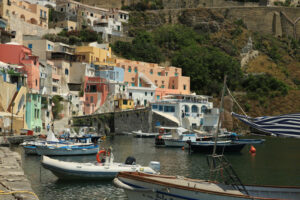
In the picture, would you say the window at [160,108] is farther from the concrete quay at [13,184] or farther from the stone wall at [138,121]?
the concrete quay at [13,184]

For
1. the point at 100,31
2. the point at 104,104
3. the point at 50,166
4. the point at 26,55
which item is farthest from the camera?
the point at 100,31

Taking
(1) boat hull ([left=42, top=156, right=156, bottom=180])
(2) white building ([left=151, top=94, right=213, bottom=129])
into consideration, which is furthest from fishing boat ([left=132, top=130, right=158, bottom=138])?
(1) boat hull ([left=42, top=156, right=156, bottom=180])

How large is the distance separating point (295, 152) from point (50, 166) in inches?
1267

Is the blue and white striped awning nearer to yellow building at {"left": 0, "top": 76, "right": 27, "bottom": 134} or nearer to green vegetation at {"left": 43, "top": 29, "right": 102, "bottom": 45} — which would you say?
yellow building at {"left": 0, "top": 76, "right": 27, "bottom": 134}

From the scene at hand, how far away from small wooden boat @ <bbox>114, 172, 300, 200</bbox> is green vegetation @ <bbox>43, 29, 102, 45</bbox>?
223 feet

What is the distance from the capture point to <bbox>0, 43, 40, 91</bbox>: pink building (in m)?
62.9

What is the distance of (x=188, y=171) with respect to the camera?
118 feet

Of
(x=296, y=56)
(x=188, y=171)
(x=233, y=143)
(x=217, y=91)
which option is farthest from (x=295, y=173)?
(x=296, y=56)

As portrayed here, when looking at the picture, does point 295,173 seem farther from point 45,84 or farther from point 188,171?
point 45,84

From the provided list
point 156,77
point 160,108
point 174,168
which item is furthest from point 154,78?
point 174,168

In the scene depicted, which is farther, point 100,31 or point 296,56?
point 296,56

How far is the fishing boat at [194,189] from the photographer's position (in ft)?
66.2

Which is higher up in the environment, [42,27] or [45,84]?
[42,27]

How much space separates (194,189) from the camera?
66.3ft
